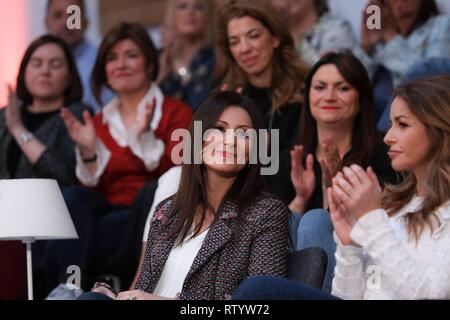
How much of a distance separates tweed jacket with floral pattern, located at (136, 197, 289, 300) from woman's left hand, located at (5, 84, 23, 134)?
1.88 m

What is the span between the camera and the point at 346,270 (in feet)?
10.9

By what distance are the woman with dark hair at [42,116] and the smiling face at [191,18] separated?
860mm

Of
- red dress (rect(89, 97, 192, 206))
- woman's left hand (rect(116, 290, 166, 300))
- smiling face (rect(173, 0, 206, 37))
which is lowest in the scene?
woman's left hand (rect(116, 290, 166, 300))

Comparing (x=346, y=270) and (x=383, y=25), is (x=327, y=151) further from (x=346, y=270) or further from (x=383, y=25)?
(x=383, y=25)

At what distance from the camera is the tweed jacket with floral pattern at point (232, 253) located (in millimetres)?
3562

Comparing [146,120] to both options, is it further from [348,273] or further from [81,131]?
[348,273]

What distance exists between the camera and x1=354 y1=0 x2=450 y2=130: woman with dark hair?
5.36 m

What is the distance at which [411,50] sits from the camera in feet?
17.9

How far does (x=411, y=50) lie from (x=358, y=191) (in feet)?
7.96

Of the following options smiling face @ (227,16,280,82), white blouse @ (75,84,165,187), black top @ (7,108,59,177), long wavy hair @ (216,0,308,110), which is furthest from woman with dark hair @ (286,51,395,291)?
black top @ (7,108,59,177)

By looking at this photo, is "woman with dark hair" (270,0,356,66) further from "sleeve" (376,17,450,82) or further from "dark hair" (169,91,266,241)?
"dark hair" (169,91,266,241)
